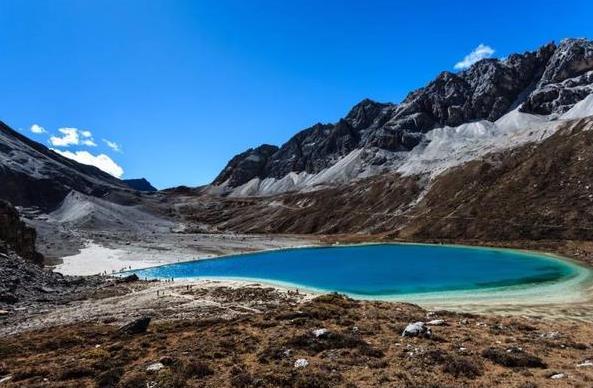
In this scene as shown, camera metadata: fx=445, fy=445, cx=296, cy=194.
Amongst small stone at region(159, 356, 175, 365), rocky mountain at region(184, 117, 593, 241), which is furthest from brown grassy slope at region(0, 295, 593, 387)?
rocky mountain at region(184, 117, 593, 241)

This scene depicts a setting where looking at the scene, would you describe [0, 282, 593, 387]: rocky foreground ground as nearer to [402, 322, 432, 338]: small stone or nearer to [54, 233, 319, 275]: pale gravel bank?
[402, 322, 432, 338]: small stone

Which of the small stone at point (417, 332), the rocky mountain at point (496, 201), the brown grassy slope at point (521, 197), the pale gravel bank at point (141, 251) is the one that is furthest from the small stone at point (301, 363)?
the brown grassy slope at point (521, 197)

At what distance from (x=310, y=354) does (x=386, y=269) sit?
6156cm

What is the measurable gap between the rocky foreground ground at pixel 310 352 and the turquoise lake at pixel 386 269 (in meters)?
25.1

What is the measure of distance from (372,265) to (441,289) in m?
32.0

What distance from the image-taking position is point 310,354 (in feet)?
81.1

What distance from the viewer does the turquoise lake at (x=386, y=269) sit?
64.0 metres

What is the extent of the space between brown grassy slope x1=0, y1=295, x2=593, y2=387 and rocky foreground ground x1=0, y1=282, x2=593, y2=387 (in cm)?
7

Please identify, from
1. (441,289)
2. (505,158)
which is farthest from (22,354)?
(505,158)

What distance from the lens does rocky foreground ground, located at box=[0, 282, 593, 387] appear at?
20.4 m

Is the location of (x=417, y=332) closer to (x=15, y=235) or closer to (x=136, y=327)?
(x=136, y=327)

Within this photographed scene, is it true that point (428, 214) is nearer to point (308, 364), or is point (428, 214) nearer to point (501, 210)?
point (501, 210)

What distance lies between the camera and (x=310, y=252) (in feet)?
422

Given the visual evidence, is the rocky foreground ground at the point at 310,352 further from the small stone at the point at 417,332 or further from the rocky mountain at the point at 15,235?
the rocky mountain at the point at 15,235
